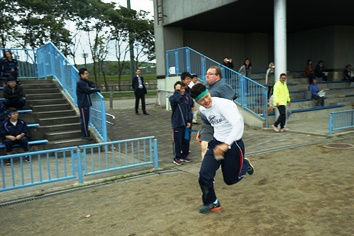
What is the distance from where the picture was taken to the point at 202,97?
11.8ft

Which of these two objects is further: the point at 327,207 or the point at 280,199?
the point at 280,199

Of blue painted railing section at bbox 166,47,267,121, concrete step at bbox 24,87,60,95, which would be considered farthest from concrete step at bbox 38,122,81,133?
blue painted railing section at bbox 166,47,267,121

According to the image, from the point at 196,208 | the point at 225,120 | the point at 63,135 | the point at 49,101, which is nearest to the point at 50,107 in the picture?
the point at 49,101

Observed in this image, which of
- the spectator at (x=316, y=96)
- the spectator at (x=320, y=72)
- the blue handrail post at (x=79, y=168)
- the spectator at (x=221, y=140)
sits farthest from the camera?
the spectator at (x=320, y=72)

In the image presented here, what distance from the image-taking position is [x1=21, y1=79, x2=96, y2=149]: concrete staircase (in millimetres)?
7945

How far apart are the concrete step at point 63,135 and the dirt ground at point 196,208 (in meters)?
3.48

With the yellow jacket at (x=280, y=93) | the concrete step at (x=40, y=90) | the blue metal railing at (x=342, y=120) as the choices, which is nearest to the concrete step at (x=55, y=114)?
the concrete step at (x=40, y=90)

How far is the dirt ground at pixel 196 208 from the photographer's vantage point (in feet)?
11.2

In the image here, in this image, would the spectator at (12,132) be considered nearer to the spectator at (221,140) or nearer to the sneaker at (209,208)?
the sneaker at (209,208)

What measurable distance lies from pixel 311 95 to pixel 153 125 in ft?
22.3

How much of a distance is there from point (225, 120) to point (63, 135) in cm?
567

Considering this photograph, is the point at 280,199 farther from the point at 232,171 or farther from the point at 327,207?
the point at 232,171

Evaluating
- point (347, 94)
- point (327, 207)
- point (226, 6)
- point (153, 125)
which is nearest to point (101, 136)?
point (153, 125)

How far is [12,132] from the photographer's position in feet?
22.7
